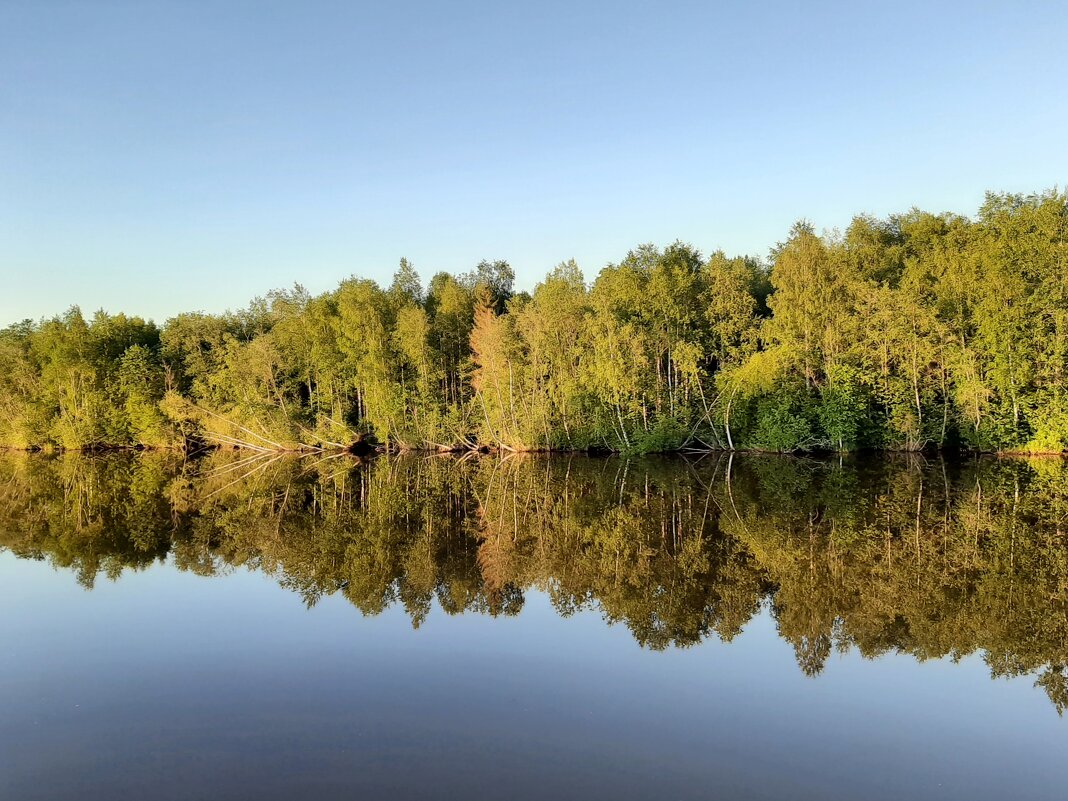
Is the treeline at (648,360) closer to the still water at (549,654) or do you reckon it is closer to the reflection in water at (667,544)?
the reflection in water at (667,544)

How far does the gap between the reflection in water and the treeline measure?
715 cm

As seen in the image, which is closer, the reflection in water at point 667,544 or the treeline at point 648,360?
the reflection in water at point 667,544

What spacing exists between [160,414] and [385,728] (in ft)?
191

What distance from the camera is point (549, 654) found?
35.9ft

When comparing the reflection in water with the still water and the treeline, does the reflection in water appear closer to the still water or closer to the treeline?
the still water

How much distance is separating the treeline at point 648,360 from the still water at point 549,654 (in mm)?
18220

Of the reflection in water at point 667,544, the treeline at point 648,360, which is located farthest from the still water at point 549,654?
the treeline at point 648,360

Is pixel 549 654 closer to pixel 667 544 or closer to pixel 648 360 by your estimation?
pixel 667 544

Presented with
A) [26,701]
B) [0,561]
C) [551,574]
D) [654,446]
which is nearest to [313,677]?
[26,701]

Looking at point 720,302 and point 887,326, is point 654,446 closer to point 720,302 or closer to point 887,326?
point 720,302

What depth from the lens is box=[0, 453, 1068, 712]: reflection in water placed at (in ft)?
38.1

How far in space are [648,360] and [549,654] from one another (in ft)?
117

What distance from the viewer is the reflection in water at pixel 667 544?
11617mm

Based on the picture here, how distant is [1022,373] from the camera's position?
37.5 metres
